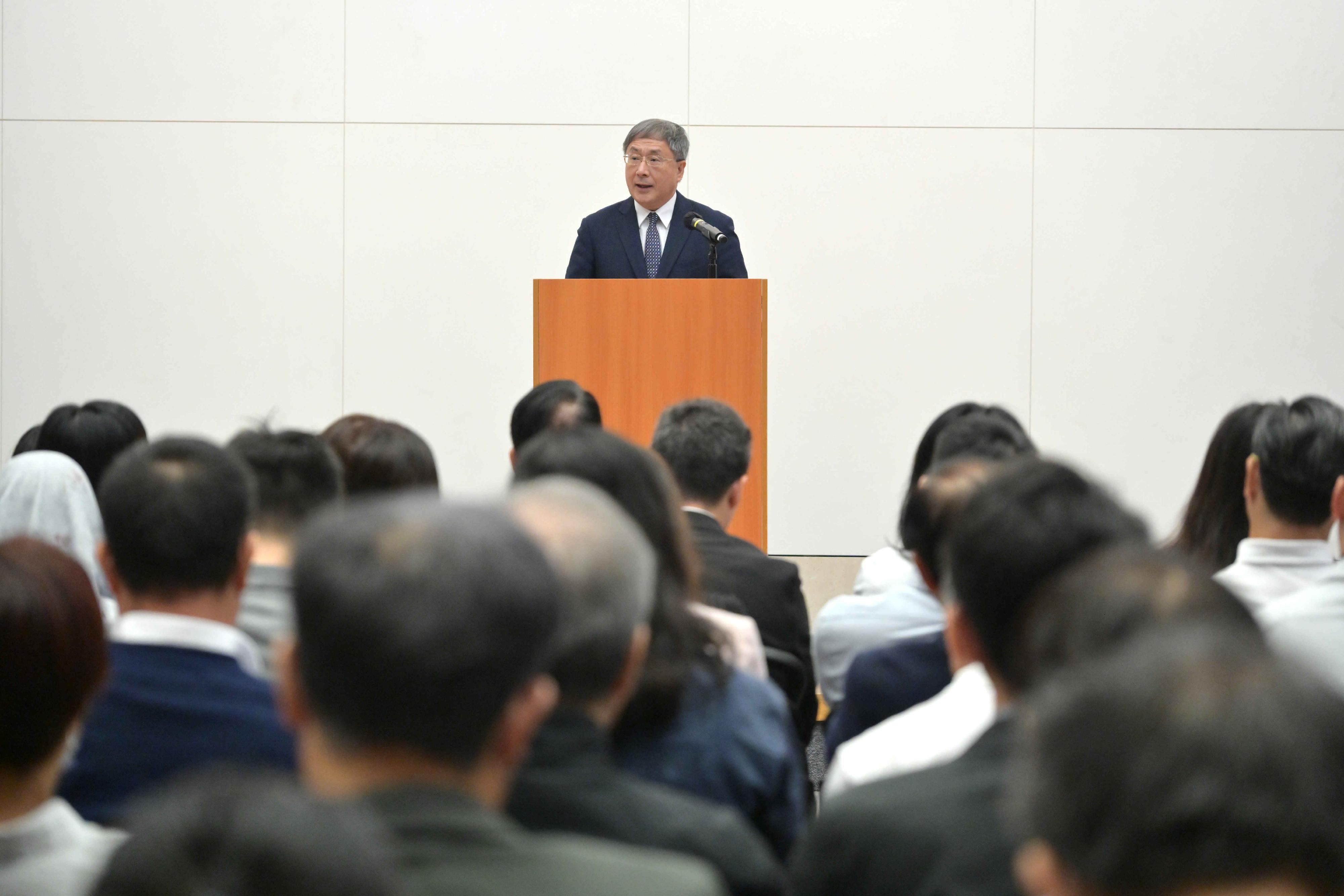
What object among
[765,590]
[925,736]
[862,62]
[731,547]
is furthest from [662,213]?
[925,736]

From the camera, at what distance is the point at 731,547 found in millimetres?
2621

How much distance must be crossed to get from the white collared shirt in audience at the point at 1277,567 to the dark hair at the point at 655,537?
1162 mm

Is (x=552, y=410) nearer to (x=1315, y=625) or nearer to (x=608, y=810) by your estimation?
(x=1315, y=625)

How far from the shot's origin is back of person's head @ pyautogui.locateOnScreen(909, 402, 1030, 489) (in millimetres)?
2824

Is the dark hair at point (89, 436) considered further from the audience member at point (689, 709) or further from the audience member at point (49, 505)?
the audience member at point (689, 709)

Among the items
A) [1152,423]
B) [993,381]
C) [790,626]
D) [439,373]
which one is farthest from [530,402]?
[1152,423]

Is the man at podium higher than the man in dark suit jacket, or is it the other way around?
the man at podium

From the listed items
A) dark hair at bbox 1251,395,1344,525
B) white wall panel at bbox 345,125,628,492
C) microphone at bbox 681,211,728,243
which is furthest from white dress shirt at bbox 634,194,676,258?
dark hair at bbox 1251,395,1344,525

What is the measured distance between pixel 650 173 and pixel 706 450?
98.9 inches

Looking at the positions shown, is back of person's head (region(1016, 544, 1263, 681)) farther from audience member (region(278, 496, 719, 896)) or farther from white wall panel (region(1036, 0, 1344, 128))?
white wall panel (region(1036, 0, 1344, 128))

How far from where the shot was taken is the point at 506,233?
6.60 meters

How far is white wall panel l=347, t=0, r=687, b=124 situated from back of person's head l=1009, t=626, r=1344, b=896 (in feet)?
19.8

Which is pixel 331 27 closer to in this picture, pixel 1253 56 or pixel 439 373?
pixel 439 373

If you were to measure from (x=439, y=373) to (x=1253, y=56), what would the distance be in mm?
4256
